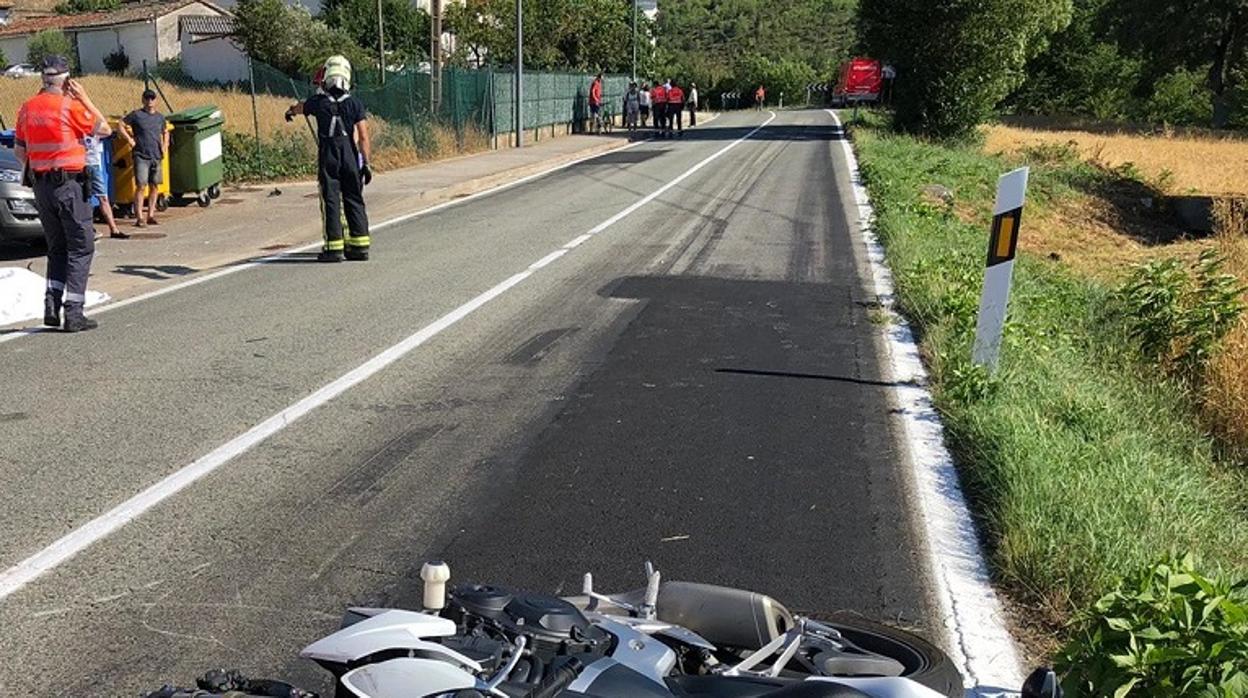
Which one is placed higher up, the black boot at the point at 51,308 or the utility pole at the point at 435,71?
the utility pole at the point at 435,71

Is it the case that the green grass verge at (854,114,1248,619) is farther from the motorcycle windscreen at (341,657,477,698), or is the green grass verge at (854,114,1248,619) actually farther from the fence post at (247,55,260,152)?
the fence post at (247,55,260,152)

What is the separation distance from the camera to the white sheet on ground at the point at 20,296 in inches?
359

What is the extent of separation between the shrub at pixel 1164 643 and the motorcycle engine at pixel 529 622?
4.66ft

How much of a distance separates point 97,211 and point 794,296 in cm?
1047

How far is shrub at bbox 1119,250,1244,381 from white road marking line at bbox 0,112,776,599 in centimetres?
608

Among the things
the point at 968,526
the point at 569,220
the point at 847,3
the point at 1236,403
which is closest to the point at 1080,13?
the point at 569,220

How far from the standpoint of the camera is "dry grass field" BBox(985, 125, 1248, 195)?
29953 mm

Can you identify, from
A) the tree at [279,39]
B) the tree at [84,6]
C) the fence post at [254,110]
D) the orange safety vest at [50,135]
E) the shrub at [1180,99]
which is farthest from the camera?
the tree at [84,6]

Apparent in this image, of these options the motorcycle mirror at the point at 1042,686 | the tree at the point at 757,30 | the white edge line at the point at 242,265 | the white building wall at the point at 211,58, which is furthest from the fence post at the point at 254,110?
the tree at the point at 757,30

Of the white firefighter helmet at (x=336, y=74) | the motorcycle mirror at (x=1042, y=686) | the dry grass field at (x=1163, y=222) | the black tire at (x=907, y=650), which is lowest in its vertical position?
the dry grass field at (x=1163, y=222)

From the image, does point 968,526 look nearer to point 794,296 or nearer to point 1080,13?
point 794,296

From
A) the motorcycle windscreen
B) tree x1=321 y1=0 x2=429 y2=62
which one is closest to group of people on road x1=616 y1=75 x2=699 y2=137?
tree x1=321 y1=0 x2=429 y2=62

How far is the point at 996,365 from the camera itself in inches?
267

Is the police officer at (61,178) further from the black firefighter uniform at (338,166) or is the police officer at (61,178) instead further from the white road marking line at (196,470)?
the black firefighter uniform at (338,166)
